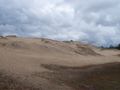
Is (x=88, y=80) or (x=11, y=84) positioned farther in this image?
(x=88, y=80)

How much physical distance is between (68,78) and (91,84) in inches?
96.5

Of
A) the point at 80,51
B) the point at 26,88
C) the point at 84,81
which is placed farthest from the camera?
the point at 80,51

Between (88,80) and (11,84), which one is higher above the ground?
(11,84)

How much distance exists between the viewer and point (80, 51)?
59375mm

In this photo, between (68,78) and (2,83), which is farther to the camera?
(68,78)

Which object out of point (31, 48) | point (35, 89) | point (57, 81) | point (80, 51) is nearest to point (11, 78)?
point (35, 89)

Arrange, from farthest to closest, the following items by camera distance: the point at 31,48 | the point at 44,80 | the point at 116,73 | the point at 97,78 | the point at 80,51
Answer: the point at 80,51
the point at 31,48
the point at 116,73
the point at 97,78
the point at 44,80

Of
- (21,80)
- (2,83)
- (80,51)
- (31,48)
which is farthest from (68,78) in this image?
(80,51)

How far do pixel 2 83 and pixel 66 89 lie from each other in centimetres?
439

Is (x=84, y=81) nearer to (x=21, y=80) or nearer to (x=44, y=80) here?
(x=44, y=80)

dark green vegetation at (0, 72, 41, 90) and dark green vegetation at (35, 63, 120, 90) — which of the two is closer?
dark green vegetation at (0, 72, 41, 90)

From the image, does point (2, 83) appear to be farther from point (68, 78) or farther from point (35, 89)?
point (68, 78)

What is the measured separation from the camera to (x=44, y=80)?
877 inches

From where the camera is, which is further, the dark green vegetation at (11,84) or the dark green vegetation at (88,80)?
the dark green vegetation at (88,80)
